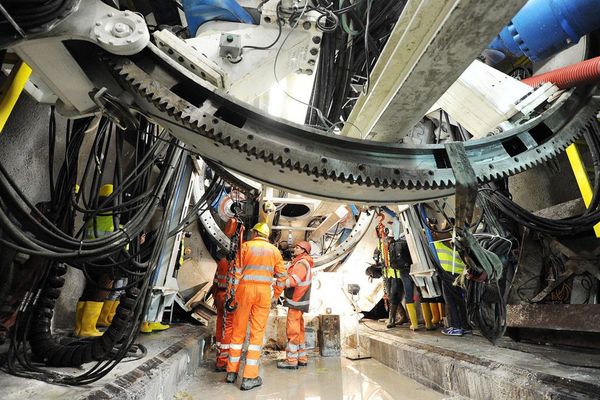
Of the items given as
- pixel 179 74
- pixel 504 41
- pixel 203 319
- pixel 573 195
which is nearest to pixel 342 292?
pixel 203 319

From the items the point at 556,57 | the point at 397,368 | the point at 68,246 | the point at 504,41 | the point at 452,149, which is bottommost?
the point at 397,368

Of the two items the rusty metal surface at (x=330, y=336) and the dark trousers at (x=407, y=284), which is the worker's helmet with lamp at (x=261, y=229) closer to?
the rusty metal surface at (x=330, y=336)

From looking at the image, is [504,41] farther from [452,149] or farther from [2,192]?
[2,192]

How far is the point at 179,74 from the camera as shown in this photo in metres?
1.31

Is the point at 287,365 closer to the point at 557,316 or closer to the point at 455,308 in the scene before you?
the point at 455,308

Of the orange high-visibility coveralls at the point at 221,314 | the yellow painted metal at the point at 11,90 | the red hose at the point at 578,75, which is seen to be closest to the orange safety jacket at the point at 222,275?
the orange high-visibility coveralls at the point at 221,314

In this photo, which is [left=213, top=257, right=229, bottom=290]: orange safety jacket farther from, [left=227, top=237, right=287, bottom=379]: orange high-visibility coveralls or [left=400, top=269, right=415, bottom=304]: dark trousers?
[left=400, top=269, right=415, bottom=304]: dark trousers

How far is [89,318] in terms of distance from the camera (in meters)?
3.07

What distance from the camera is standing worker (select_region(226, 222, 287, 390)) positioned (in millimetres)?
3510

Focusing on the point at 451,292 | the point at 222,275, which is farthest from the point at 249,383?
the point at 451,292

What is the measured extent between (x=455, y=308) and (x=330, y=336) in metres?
1.95

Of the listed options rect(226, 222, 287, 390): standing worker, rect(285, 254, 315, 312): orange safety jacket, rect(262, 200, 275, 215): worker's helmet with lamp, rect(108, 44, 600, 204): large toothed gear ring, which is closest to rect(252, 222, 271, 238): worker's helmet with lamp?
rect(226, 222, 287, 390): standing worker

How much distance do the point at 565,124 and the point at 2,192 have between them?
8.21 feet

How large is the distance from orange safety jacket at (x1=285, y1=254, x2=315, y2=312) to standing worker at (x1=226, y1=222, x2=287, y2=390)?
1.55 feet
